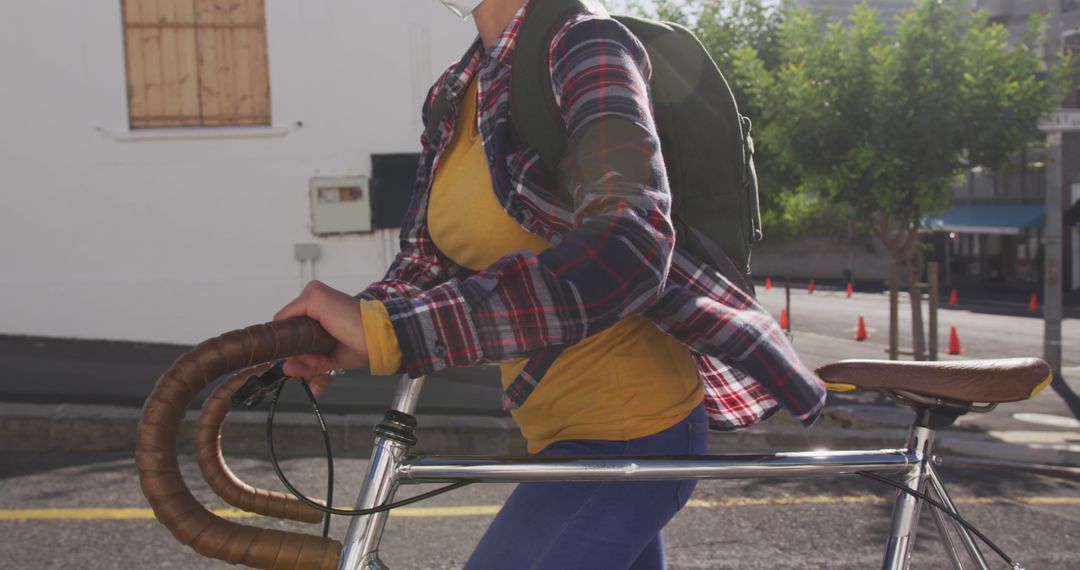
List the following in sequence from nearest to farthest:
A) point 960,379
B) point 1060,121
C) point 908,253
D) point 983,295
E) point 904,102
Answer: point 960,379
point 1060,121
point 904,102
point 908,253
point 983,295

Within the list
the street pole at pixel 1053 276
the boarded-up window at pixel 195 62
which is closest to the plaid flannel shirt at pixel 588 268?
the boarded-up window at pixel 195 62

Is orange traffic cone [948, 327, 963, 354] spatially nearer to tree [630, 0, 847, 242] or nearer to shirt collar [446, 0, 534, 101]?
tree [630, 0, 847, 242]

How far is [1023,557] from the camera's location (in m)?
4.67

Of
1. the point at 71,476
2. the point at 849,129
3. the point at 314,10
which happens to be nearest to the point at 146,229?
Answer: the point at 314,10

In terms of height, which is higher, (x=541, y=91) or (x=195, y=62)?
(x=195, y=62)

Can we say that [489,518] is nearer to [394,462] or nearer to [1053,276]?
[394,462]

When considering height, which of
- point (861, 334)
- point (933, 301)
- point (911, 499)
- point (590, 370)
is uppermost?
point (590, 370)

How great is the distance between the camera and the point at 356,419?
6.78 meters

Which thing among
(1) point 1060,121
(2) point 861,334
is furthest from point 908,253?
(2) point 861,334

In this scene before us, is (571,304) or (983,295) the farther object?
(983,295)

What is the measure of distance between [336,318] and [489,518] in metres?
3.86

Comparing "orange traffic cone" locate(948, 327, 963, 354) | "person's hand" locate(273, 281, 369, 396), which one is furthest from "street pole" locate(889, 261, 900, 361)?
"person's hand" locate(273, 281, 369, 396)

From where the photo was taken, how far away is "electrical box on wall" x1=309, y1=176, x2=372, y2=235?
10.1 metres

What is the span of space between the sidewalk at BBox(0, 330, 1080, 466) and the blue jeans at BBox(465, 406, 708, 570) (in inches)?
196
